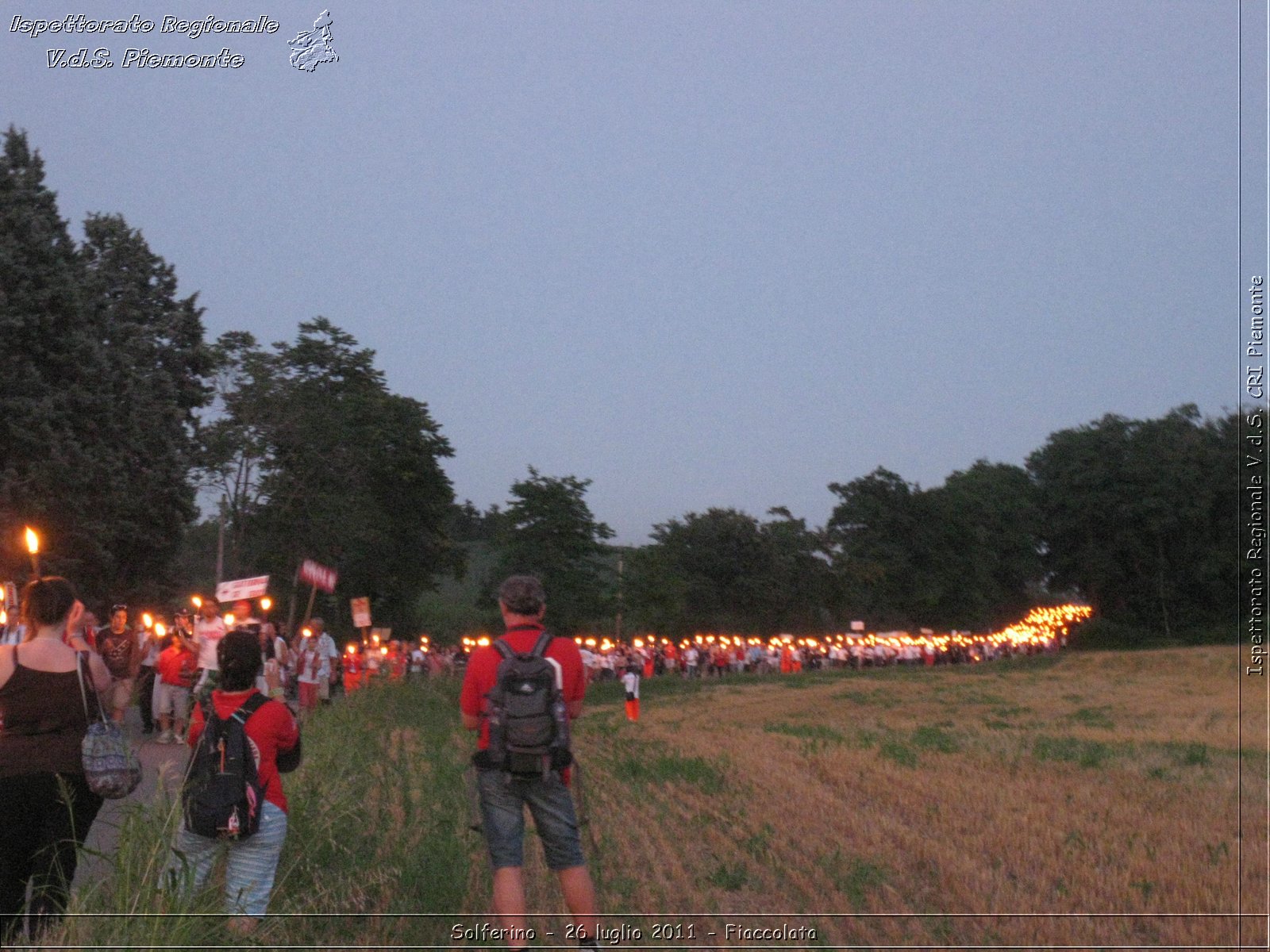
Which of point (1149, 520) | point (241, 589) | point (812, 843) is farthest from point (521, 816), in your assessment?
point (1149, 520)

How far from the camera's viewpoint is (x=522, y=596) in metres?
6.34

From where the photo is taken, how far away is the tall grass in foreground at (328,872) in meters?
5.55

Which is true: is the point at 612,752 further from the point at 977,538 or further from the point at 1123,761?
the point at 977,538

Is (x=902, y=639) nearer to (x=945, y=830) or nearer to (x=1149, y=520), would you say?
(x=1149, y=520)

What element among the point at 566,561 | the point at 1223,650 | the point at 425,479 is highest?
the point at 425,479

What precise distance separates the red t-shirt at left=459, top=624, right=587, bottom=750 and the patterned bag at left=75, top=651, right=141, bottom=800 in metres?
1.53

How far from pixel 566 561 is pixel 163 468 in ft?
101

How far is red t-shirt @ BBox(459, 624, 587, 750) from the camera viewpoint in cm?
614

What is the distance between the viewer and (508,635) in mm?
6203

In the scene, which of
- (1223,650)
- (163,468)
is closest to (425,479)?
(163,468)

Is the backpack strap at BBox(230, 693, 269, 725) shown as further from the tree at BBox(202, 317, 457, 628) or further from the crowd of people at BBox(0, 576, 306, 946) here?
the tree at BBox(202, 317, 457, 628)

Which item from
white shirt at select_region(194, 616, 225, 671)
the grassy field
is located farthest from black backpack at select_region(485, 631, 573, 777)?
white shirt at select_region(194, 616, 225, 671)

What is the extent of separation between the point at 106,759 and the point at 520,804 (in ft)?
6.11

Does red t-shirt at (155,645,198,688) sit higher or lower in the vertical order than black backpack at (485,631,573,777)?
lower
